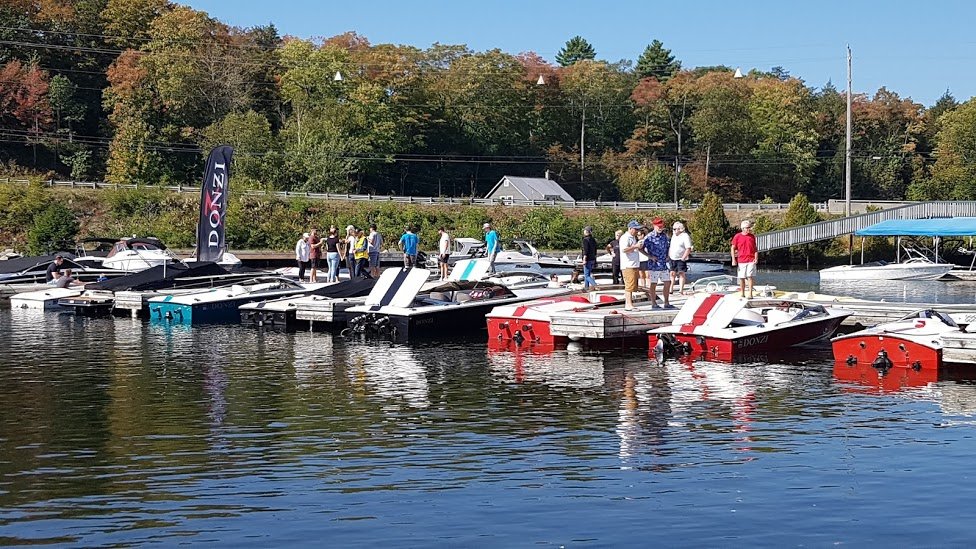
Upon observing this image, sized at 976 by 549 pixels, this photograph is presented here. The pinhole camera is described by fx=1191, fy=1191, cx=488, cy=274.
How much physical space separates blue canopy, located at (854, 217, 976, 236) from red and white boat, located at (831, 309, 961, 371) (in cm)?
3418

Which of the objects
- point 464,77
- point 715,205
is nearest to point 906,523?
point 715,205

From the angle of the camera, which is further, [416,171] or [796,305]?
[416,171]

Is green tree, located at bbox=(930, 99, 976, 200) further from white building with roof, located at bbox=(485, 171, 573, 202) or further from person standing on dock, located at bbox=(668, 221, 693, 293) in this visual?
person standing on dock, located at bbox=(668, 221, 693, 293)

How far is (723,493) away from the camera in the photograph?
1262 centimetres

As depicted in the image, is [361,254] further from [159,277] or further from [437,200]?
[437,200]

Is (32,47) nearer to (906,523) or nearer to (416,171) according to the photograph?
(416,171)

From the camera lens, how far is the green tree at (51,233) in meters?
63.1

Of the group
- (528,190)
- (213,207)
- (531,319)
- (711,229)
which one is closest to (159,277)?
(213,207)

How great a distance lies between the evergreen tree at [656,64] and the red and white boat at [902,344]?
108 metres

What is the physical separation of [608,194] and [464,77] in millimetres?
16733

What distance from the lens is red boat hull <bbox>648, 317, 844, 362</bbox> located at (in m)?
24.0

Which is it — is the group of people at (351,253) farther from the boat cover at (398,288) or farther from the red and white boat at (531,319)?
the red and white boat at (531,319)

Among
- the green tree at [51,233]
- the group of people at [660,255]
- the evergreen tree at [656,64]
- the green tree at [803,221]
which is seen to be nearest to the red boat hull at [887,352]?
the group of people at [660,255]

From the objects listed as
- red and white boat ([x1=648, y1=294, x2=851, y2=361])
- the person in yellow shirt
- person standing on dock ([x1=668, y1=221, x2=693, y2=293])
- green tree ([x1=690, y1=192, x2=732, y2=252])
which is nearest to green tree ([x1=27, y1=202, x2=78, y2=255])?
the person in yellow shirt
